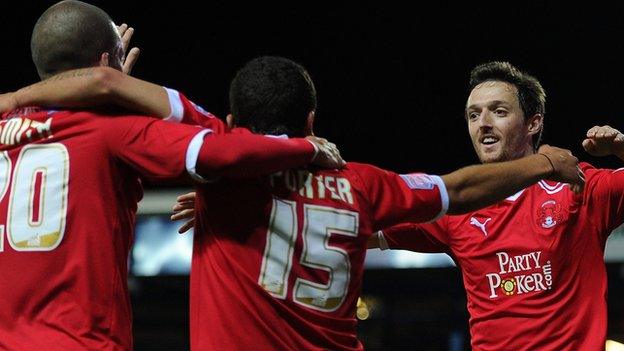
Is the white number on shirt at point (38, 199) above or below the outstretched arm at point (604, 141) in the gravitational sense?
below

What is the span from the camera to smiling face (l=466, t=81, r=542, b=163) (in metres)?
3.88

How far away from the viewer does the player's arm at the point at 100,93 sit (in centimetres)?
246

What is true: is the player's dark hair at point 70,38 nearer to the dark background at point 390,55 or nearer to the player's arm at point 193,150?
the player's arm at point 193,150

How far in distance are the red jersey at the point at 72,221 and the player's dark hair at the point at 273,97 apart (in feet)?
0.59

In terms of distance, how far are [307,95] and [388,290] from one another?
5466 millimetres

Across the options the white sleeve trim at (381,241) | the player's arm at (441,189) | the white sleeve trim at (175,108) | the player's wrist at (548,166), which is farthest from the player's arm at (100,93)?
the white sleeve trim at (381,241)

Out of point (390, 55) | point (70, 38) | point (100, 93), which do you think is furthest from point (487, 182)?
point (390, 55)

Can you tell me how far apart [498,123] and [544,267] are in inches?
27.8

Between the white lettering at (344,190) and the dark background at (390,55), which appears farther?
the dark background at (390,55)

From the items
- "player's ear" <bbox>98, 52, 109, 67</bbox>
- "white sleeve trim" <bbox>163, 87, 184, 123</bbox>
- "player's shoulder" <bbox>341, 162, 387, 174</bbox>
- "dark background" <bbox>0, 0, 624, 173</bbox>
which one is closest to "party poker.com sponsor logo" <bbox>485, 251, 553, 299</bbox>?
"player's shoulder" <bbox>341, 162, 387, 174</bbox>

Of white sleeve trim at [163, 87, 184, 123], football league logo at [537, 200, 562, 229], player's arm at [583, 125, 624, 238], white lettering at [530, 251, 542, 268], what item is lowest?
white lettering at [530, 251, 542, 268]

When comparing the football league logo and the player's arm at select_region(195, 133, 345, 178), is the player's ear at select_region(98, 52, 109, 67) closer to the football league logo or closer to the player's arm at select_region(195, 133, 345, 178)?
the player's arm at select_region(195, 133, 345, 178)

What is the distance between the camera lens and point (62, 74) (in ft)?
8.40

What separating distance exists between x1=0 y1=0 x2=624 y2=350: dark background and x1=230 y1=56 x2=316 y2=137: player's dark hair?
20.7 feet
